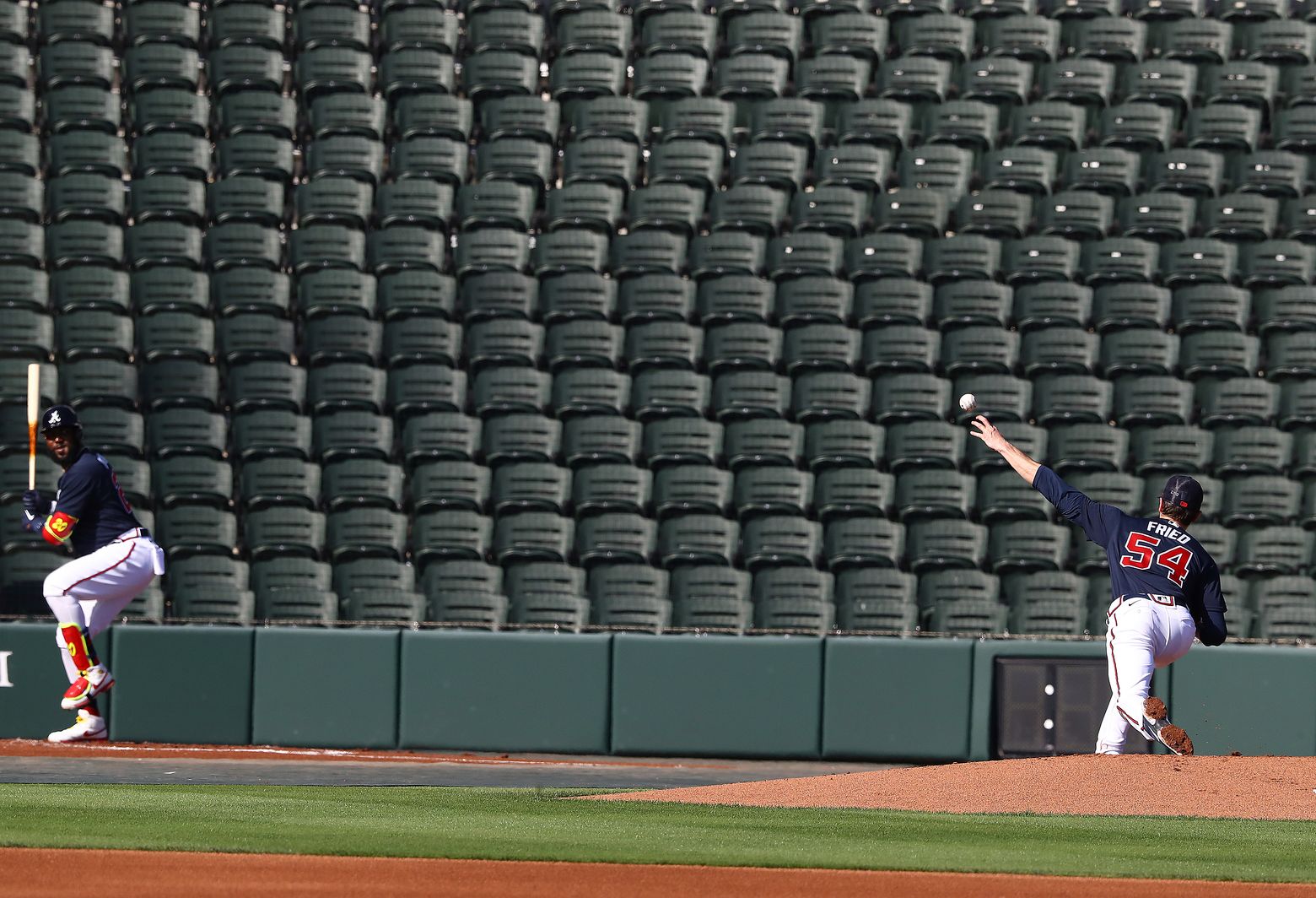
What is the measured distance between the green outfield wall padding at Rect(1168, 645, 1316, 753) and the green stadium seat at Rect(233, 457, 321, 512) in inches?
233

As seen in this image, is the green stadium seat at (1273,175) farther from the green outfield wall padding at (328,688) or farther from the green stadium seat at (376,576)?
the green outfield wall padding at (328,688)

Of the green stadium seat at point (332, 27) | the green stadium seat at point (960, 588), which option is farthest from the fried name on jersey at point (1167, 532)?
the green stadium seat at point (332, 27)

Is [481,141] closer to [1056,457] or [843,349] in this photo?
[843,349]

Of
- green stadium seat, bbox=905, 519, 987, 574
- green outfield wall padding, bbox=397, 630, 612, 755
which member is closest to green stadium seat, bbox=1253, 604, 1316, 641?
green stadium seat, bbox=905, 519, 987, 574

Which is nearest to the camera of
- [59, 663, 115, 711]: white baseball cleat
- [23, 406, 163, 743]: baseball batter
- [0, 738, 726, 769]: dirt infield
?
[23, 406, 163, 743]: baseball batter

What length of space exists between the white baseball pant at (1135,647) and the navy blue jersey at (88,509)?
194 inches

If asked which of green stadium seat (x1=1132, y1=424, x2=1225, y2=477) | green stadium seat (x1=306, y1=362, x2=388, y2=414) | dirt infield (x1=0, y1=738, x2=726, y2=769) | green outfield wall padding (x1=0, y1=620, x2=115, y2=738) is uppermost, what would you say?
green stadium seat (x1=306, y1=362, x2=388, y2=414)

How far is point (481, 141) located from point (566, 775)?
6404 mm

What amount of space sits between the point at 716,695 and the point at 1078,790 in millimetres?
3992

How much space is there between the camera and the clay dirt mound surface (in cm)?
725

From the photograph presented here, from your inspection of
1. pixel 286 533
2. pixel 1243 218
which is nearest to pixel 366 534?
pixel 286 533

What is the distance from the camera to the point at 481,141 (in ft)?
47.2

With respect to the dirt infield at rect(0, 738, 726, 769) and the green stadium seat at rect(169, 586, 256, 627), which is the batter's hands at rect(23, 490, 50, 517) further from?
the green stadium seat at rect(169, 586, 256, 627)

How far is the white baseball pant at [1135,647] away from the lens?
7.88m
